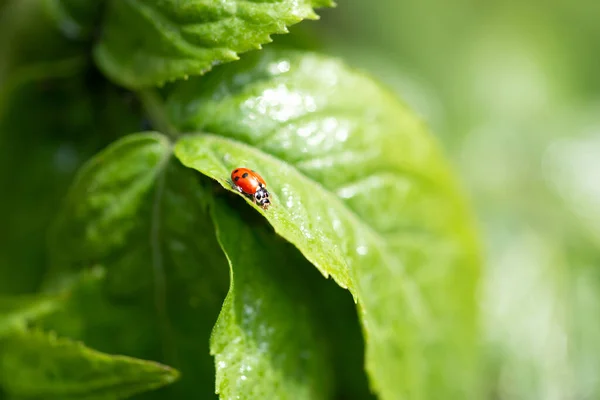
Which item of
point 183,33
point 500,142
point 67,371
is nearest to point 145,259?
point 67,371

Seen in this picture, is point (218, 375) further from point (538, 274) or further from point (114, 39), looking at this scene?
point (538, 274)

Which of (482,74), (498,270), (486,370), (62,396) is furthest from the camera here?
(482,74)

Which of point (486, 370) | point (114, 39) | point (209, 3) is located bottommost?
point (486, 370)

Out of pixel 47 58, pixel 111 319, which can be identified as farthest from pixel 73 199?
pixel 47 58

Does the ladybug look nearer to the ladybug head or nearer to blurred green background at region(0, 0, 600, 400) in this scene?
the ladybug head

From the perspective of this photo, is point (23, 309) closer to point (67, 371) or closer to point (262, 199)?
point (67, 371)

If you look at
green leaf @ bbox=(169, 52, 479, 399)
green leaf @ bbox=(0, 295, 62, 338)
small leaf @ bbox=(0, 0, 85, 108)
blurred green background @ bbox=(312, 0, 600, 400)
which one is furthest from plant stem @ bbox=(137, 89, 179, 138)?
blurred green background @ bbox=(312, 0, 600, 400)

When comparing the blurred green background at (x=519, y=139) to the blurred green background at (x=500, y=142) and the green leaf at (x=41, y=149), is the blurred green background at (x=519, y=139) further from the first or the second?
the green leaf at (x=41, y=149)
